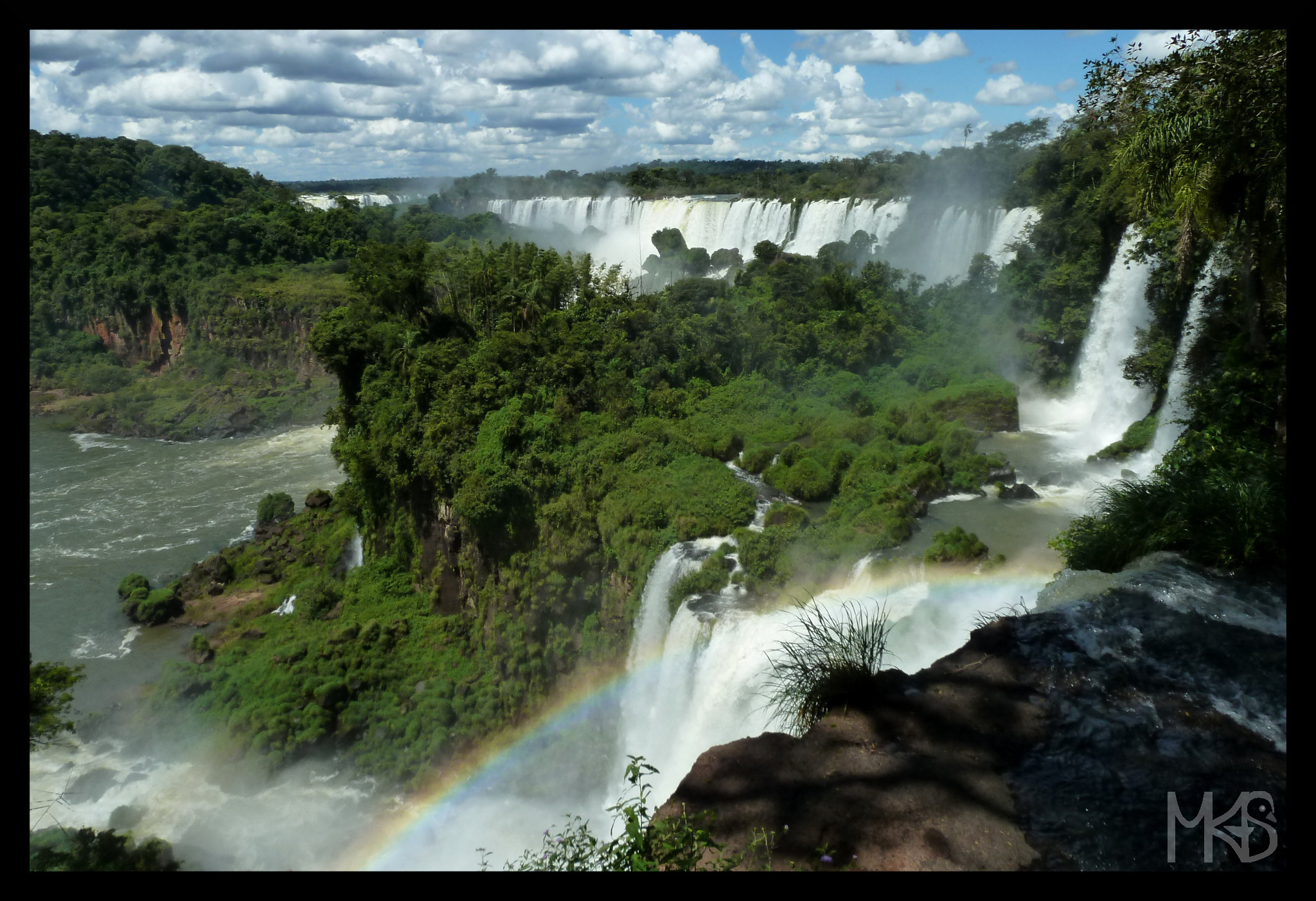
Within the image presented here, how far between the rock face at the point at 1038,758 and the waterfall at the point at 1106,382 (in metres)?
12.7

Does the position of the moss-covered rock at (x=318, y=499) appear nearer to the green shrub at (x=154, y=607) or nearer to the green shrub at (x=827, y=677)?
the green shrub at (x=154, y=607)

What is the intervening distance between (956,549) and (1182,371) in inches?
268

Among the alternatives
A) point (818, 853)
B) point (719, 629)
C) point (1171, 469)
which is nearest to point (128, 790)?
point (719, 629)

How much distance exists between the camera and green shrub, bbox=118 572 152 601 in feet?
63.3

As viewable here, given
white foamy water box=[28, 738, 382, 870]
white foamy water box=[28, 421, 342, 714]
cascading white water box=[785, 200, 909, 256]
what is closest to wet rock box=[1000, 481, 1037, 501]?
white foamy water box=[28, 738, 382, 870]

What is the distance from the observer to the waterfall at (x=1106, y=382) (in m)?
17.7

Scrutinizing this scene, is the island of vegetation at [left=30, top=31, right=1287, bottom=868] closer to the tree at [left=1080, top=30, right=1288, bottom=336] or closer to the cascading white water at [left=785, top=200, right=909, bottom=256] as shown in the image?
the tree at [left=1080, top=30, right=1288, bottom=336]

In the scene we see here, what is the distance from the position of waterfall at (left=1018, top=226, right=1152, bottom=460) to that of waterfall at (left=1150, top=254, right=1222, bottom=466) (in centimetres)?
170

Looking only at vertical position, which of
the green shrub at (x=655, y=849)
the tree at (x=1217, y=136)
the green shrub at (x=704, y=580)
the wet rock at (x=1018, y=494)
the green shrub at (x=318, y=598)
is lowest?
the green shrub at (x=318, y=598)

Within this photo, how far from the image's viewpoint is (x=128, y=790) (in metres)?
13.6

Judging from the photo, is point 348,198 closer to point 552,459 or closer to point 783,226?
point 783,226

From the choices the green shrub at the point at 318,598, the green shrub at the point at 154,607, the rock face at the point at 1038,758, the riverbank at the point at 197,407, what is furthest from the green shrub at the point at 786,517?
the riverbank at the point at 197,407

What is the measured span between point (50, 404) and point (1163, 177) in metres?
40.4
